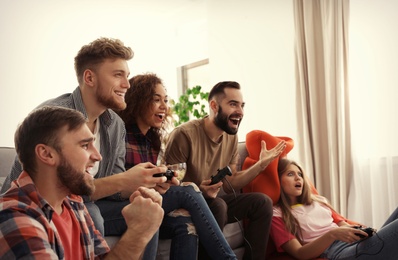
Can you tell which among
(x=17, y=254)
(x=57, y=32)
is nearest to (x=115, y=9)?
(x=57, y=32)

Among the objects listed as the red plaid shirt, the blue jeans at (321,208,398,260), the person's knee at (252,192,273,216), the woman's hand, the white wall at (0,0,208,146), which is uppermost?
the white wall at (0,0,208,146)

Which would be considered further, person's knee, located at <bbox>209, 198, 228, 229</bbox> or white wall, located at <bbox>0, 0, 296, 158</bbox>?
white wall, located at <bbox>0, 0, 296, 158</bbox>

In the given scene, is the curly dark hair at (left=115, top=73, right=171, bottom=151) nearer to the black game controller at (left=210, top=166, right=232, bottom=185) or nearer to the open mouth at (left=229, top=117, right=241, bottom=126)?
the black game controller at (left=210, top=166, right=232, bottom=185)

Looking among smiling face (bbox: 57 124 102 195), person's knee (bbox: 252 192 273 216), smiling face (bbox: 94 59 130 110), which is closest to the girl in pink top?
person's knee (bbox: 252 192 273 216)

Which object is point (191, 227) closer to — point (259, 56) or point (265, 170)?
point (265, 170)

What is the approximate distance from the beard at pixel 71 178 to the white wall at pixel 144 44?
3.29 meters

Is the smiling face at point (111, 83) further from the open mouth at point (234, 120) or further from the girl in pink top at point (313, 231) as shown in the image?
the girl in pink top at point (313, 231)

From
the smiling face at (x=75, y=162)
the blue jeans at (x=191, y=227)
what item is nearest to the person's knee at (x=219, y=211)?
the blue jeans at (x=191, y=227)

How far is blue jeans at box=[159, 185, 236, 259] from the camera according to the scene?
6.44 feet

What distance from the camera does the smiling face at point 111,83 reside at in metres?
1.98

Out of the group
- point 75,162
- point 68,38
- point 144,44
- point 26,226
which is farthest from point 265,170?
point 144,44

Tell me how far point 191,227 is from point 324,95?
2.33 meters

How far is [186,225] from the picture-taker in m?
2.01

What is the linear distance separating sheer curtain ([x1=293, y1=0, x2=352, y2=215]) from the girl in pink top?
3.57 ft
